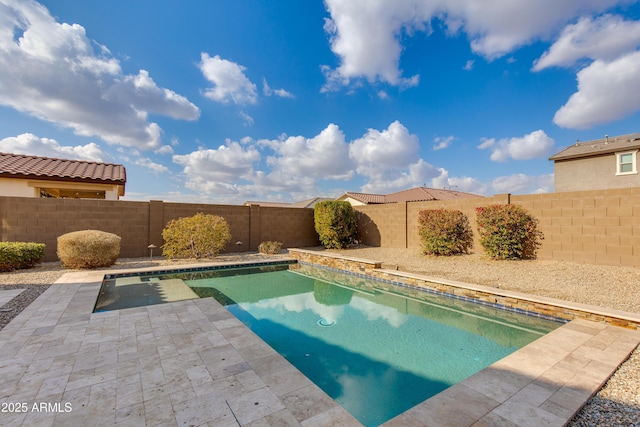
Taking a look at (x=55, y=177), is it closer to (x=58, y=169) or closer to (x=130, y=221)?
(x=58, y=169)

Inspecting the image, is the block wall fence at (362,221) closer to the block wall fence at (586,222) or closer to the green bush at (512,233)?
the block wall fence at (586,222)

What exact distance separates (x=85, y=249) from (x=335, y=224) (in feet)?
29.8

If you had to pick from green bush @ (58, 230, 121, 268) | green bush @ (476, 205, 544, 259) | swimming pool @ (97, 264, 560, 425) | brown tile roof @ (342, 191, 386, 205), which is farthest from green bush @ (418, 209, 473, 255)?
brown tile roof @ (342, 191, 386, 205)

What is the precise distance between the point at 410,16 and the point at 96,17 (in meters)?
9.33

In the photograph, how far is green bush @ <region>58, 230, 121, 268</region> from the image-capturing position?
824cm

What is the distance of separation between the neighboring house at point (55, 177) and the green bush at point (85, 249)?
4.05 meters

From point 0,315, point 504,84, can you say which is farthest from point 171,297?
point 504,84

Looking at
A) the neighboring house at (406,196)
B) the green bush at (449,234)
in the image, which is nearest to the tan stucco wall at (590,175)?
the neighboring house at (406,196)

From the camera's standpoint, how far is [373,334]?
16.0 feet

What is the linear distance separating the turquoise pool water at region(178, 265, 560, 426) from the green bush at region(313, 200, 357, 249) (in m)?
5.36

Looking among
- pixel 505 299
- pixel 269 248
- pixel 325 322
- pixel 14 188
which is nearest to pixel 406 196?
pixel 269 248

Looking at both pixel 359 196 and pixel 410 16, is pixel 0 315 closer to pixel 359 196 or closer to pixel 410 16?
pixel 410 16

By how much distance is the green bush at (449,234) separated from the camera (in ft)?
33.7

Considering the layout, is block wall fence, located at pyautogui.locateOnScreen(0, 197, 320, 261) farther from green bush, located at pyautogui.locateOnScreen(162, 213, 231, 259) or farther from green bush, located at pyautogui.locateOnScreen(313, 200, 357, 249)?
green bush, located at pyautogui.locateOnScreen(313, 200, 357, 249)
